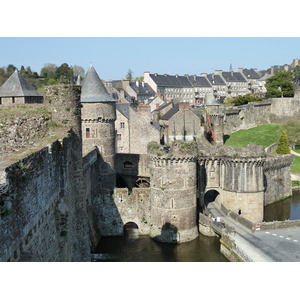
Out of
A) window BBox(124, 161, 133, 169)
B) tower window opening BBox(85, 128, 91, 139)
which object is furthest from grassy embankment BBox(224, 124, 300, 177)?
tower window opening BBox(85, 128, 91, 139)

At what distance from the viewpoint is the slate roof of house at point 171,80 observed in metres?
76.4

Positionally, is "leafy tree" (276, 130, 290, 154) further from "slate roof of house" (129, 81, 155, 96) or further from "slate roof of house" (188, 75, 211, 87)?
"slate roof of house" (188, 75, 211, 87)

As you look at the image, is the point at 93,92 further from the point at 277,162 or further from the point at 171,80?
the point at 171,80

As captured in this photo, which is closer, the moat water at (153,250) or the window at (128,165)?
the moat water at (153,250)

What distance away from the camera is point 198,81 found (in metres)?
85.9

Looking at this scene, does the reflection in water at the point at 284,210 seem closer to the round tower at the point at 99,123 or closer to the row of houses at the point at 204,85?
the round tower at the point at 99,123

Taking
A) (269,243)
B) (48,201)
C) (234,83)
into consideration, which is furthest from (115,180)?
(234,83)

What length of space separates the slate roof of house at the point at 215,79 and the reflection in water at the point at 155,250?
6918 cm

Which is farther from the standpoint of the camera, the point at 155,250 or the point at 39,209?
the point at 155,250

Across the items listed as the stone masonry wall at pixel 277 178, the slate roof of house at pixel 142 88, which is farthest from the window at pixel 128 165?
the slate roof of house at pixel 142 88

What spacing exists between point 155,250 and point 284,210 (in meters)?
13.2

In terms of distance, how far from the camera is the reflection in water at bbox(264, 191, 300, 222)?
27900 millimetres

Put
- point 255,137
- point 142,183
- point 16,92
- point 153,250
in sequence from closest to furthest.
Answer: point 153,250 < point 16,92 < point 142,183 < point 255,137

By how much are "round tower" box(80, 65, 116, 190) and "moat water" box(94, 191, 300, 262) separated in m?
3.56
